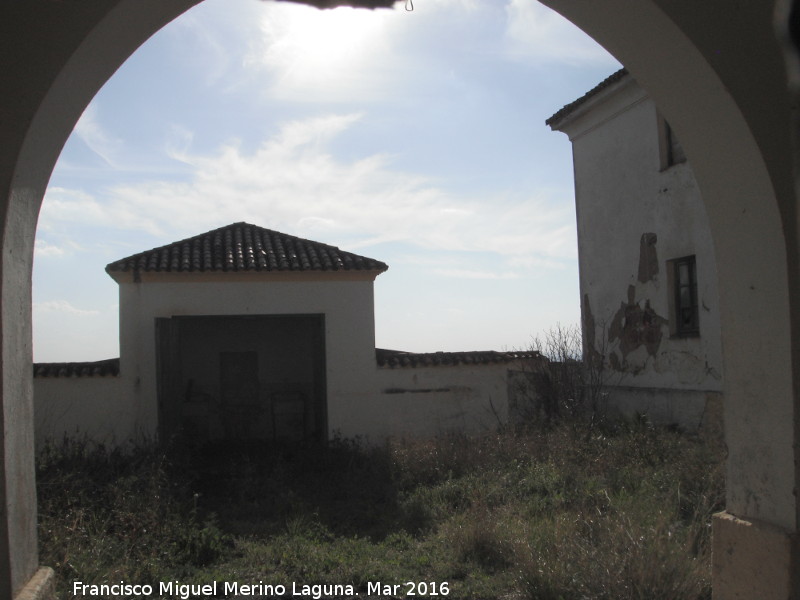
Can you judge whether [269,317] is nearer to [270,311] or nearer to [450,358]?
[270,311]

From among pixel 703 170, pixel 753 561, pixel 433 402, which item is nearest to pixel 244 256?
pixel 433 402

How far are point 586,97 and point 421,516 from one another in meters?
9.86

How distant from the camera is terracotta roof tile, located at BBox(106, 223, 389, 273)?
1311 centimetres

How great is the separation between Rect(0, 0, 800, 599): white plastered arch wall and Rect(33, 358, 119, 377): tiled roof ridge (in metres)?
9.95

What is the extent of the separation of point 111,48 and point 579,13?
2218 millimetres

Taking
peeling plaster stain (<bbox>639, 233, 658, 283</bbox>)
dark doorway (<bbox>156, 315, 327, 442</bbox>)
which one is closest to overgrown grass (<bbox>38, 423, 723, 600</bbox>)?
peeling plaster stain (<bbox>639, 233, 658, 283</bbox>)

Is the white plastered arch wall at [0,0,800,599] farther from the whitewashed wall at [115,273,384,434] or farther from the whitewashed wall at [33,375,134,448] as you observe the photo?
the whitewashed wall at [115,273,384,434]

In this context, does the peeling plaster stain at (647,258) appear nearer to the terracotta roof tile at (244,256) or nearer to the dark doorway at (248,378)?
the terracotta roof tile at (244,256)

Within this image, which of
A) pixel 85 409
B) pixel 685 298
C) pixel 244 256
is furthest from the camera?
pixel 244 256

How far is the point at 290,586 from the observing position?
570 centimetres

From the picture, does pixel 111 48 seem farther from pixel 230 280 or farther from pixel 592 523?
pixel 230 280

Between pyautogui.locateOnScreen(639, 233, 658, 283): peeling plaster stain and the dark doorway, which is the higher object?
pyautogui.locateOnScreen(639, 233, 658, 283): peeling plaster stain

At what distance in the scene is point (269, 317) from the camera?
1370 cm

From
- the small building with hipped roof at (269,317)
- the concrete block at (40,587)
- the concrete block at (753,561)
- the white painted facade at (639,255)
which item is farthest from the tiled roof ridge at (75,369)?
the concrete block at (753,561)
